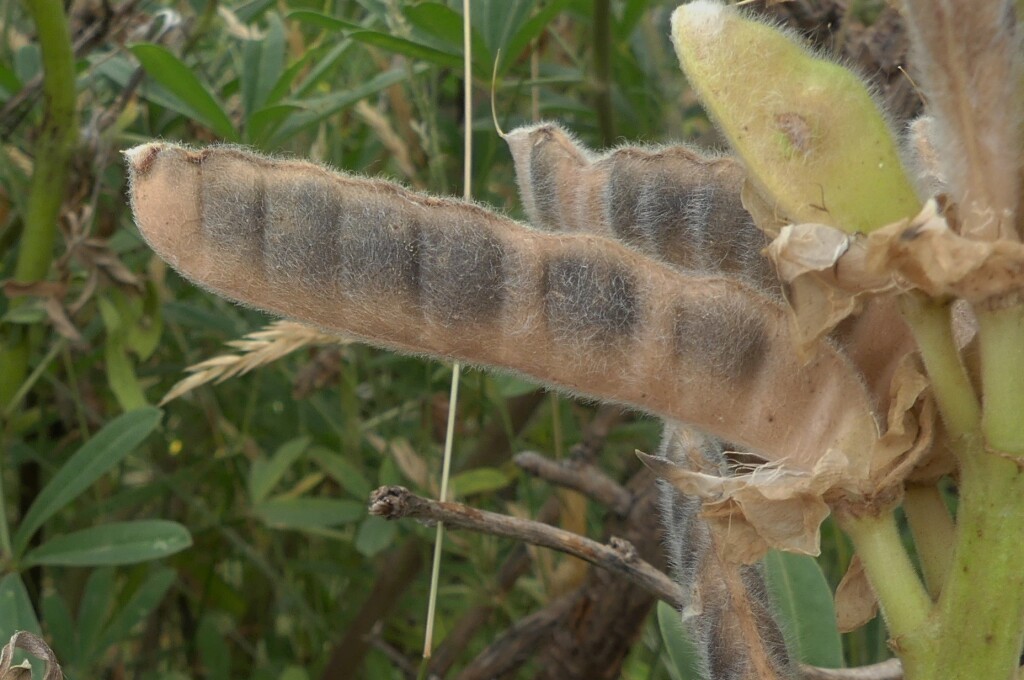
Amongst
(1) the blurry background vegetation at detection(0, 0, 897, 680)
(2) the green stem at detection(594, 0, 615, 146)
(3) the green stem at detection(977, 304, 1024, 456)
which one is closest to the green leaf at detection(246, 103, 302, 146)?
(1) the blurry background vegetation at detection(0, 0, 897, 680)

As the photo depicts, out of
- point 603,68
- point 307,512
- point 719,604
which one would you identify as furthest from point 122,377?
point 719,604

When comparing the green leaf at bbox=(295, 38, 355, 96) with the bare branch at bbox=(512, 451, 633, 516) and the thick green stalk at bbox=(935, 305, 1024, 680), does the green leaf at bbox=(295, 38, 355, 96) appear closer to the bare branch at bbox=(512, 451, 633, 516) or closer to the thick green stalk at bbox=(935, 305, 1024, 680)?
the bare branch at bbox=(512, 451, 633, 516)

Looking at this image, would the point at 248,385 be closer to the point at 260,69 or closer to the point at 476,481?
the point at 476,481

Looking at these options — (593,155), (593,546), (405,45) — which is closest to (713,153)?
(593,155)

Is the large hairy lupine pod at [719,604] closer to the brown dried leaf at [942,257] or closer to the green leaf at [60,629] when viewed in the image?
the brown dried leaf at [942,257]

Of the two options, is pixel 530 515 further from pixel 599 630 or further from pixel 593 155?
pixel 593 155

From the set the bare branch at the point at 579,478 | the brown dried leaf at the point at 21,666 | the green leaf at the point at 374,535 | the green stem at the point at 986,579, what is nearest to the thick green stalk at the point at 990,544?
the green stem at the point at 986,579
